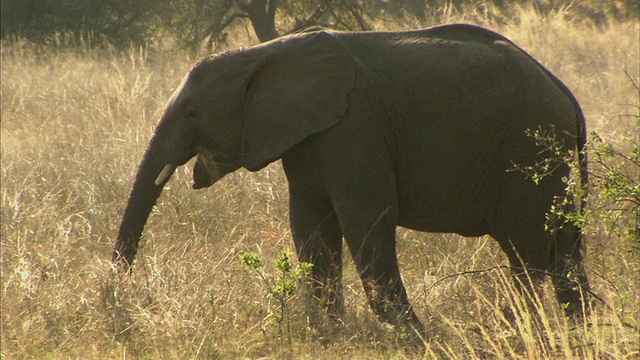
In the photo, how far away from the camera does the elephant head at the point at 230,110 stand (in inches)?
241

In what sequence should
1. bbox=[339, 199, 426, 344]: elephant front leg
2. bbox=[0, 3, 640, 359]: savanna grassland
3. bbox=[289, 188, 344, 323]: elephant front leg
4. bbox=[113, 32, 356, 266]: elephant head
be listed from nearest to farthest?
bbox=[0, 3, 640, 359]: savanna grassland
bbox=[339, 199, 426, 344]: elephant front leg
bbox=[113, 32, 356, 266]: elephant head
bbox=[289, 188, 344, 323]: elephant front leg

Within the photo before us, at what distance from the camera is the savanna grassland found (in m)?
5.29

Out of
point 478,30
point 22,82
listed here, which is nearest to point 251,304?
point 478,30

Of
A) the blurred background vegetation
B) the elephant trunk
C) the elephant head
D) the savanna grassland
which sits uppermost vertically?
the elephant head

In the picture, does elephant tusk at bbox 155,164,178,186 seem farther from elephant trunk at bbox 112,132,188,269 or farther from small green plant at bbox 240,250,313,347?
small green plant at bbox 240,250,313,347

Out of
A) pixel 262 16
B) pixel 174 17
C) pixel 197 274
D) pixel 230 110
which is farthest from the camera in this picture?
pixel 174 17

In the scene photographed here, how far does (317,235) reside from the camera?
6.32 m

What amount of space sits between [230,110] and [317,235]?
832mm

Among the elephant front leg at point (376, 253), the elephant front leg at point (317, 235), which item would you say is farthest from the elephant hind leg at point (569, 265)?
the elephant front leg at point (317, 235)

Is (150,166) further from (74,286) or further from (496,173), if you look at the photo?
(496,173)

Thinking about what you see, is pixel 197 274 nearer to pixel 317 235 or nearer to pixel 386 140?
pixel 317 235

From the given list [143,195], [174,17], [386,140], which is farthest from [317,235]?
[174,17]

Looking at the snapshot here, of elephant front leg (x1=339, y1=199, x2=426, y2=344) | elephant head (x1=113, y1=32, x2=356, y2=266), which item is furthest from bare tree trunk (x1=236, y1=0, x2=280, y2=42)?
elephant front leg (x1=339, y1=199, x2=426, y2=344)

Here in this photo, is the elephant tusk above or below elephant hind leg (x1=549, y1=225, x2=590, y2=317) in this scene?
above
